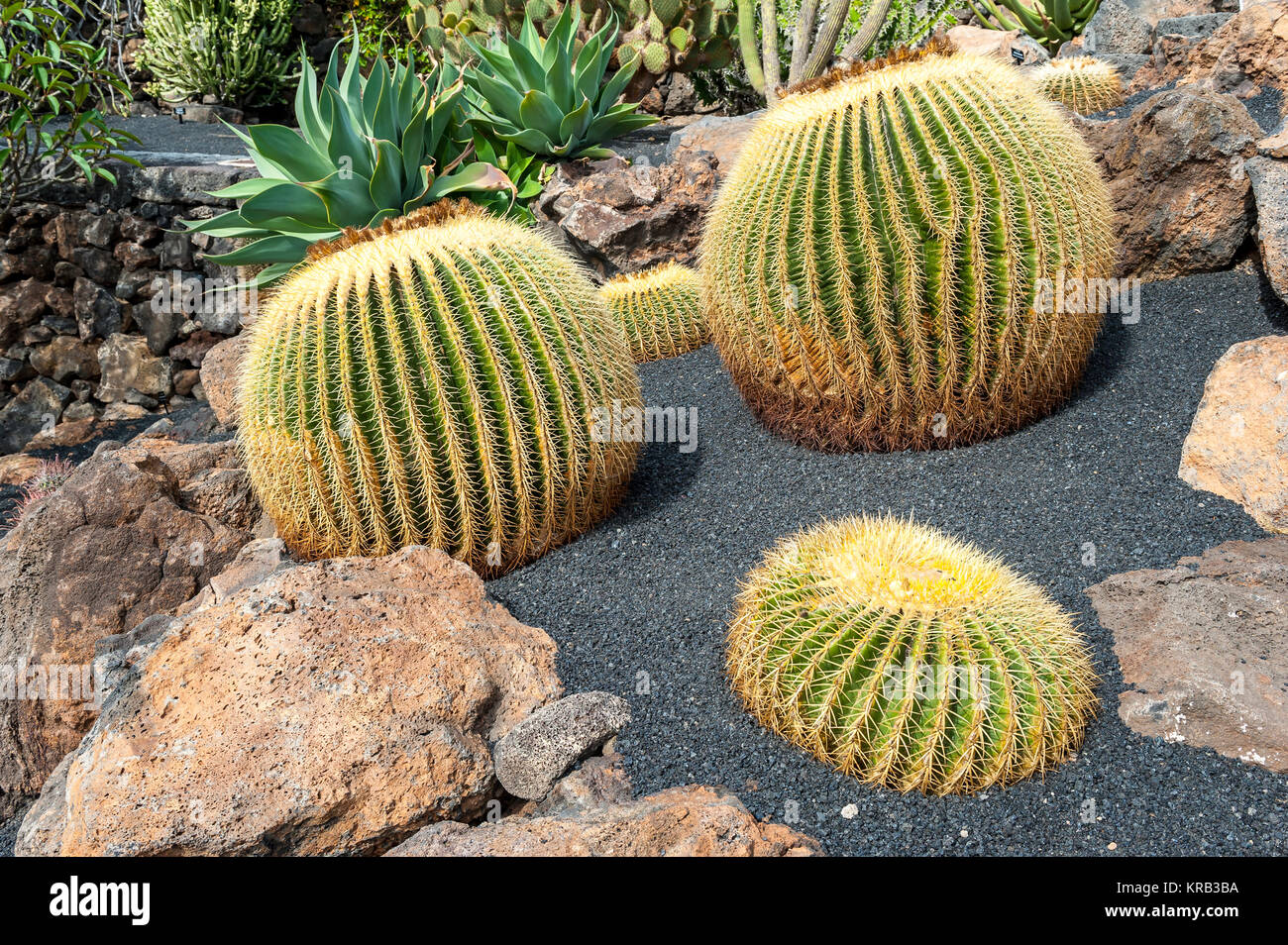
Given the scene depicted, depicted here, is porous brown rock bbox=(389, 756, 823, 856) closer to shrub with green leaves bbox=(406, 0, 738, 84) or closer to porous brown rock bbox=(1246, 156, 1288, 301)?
porous brown rock bbox=(1246, 156, 1288, 301)

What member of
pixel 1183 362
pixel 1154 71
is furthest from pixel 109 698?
pixel 1154 71

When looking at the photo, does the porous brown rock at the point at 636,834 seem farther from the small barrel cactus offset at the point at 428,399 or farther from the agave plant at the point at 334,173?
the agave plant at the point at 334,173

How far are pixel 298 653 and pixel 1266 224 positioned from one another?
4179 mm

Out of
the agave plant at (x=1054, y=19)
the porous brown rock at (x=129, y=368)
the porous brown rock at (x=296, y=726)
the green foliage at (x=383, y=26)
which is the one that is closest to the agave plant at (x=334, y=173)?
the porous brown rock at (x=296, y=726)

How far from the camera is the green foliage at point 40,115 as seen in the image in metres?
6.61

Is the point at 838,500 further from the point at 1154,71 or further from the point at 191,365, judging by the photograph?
the point at 191,365

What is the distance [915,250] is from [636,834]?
2.29 metres

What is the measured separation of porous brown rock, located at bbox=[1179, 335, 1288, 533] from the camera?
9.98ft

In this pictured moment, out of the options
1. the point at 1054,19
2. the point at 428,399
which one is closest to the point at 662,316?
the point at 428,399

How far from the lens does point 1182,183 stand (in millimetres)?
4672

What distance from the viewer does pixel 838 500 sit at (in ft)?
11.4

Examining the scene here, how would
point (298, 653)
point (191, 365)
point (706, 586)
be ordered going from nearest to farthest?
point (298, 653), point (706, 586), point (191, 365)

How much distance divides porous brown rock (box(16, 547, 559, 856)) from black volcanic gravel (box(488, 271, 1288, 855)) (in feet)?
1.23

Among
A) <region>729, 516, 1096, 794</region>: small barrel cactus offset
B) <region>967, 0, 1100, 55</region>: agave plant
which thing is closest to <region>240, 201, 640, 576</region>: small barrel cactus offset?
<region>729, 516, 1096, 794</region>: small barrel cactus offset
